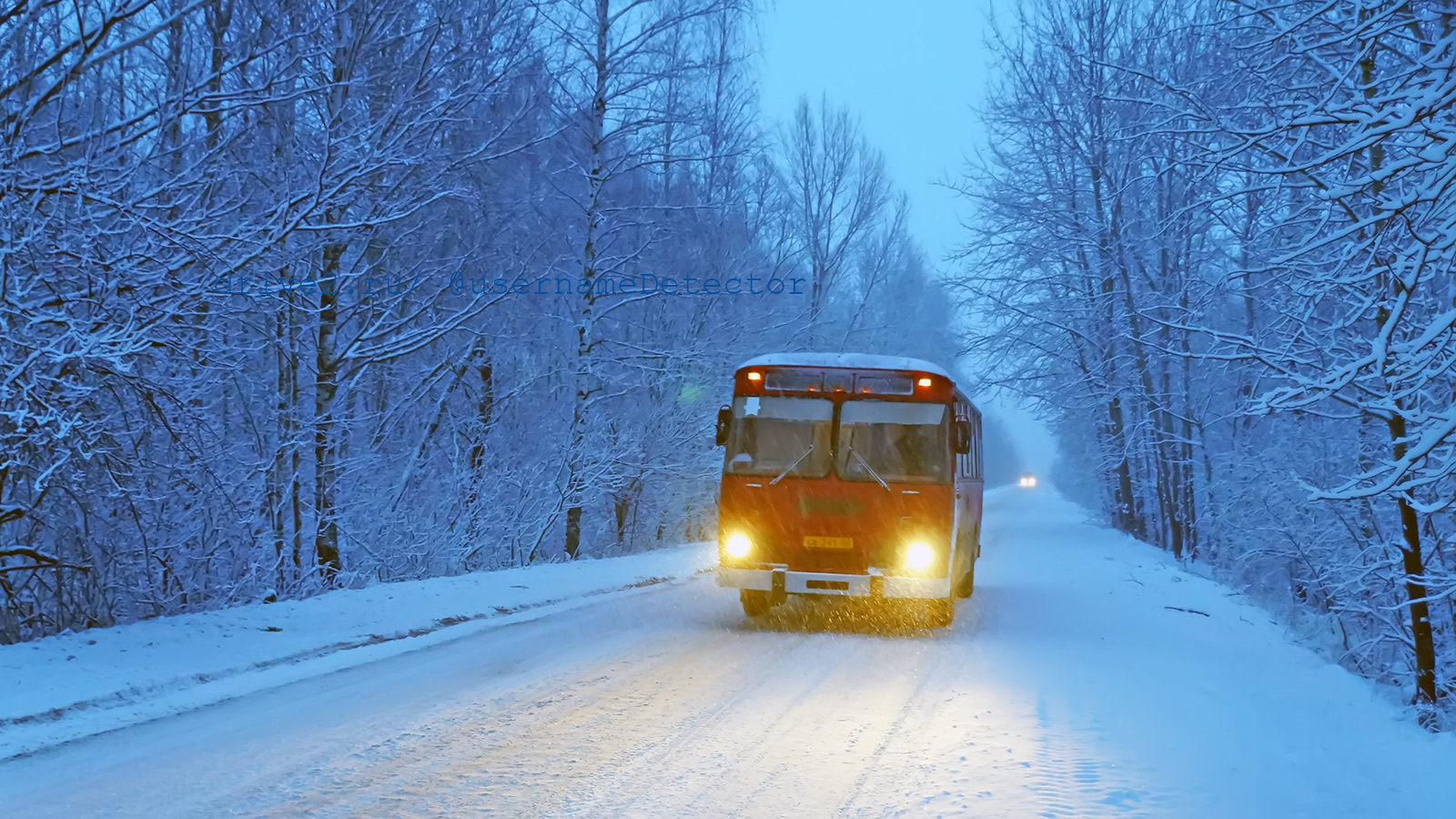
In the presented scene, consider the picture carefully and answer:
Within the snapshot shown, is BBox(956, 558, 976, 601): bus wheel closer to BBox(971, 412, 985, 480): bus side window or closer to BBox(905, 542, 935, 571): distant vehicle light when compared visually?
BBox(971, 412, 985, 480): bus side window

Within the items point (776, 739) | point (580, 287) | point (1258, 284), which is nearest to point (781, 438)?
point (776, 739)

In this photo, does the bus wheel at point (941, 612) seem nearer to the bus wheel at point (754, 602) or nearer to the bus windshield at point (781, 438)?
the bus wheel at point (754, 602)

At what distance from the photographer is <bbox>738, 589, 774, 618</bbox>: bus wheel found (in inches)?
484

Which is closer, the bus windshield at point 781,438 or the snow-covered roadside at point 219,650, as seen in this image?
the snow-covered roadside at point 219,650

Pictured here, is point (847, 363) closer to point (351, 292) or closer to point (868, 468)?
point (868, 468)

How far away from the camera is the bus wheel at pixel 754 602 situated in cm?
1230

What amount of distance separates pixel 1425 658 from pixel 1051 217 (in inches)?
764

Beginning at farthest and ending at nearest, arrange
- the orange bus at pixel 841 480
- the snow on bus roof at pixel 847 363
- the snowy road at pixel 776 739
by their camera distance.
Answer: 1. the snow on bus roof at pixel 847 363
2. the orange bus at pixel 841 480
3. the snowy road at pixel 776 739

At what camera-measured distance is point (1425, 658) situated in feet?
27.4

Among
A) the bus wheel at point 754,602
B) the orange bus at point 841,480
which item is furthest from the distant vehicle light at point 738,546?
the bus wheel at point 754,602

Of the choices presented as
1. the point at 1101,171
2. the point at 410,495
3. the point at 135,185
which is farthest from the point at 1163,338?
the point at 135,185

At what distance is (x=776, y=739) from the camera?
6.67 meters

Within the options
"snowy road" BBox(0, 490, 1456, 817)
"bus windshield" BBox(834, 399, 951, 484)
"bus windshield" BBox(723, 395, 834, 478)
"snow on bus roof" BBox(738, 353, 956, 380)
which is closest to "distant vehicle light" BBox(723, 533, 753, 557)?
"bus windshield" BBox(723, 395, 834, 478)

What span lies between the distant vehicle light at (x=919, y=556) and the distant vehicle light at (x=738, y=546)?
167cm
